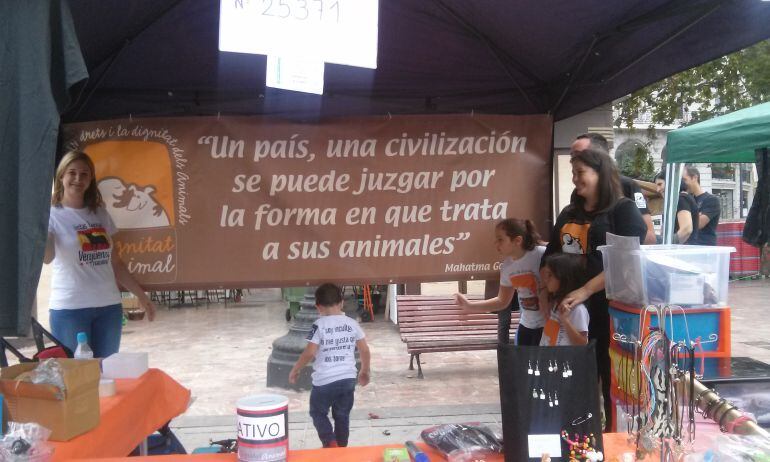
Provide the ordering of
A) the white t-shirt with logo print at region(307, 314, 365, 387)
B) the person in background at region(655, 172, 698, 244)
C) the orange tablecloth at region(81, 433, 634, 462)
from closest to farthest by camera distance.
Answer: the orange tablecloth at region(81, 433, 634, 462), the white t-shirt with logo print at region(307, 314, 365, 387), the person in background at region(655, 172, 698, 244)

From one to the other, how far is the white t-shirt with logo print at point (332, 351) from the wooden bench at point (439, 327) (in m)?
2.76

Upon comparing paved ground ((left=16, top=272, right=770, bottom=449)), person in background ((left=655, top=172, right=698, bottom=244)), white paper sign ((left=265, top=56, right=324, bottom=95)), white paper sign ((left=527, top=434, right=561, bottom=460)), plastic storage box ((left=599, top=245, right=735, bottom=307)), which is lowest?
paved ground ((left=16, top=272, right=770, bottom=449))

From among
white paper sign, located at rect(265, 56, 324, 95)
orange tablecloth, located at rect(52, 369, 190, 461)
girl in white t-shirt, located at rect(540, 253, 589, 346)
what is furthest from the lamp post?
white paper sign, located at rect(265, 56, 324, 95)

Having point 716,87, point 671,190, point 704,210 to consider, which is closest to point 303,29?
point 671,190

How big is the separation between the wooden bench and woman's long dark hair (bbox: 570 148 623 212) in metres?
3.78

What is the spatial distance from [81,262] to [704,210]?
6.63m

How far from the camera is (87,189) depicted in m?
3.23

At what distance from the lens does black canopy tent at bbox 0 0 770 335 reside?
267 cm

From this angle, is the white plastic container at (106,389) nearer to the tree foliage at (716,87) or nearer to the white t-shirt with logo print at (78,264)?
the white t-shirt with logo print at (78,264)

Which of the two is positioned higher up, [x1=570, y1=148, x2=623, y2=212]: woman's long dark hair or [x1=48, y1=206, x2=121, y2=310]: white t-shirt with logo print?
[x1=570, y1=148, x2=623, y2=212]: woman's long dark hair

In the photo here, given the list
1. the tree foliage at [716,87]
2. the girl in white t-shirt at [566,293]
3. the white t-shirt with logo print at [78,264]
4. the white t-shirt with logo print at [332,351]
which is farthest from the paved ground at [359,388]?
the tree foliage at [716,87]

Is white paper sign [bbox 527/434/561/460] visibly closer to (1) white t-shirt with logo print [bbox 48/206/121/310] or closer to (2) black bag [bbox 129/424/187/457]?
(2) black bag [bbox 129/424/187/457]

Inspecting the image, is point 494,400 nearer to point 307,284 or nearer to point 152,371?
point 307,284

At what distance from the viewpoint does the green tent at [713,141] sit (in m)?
5.12
